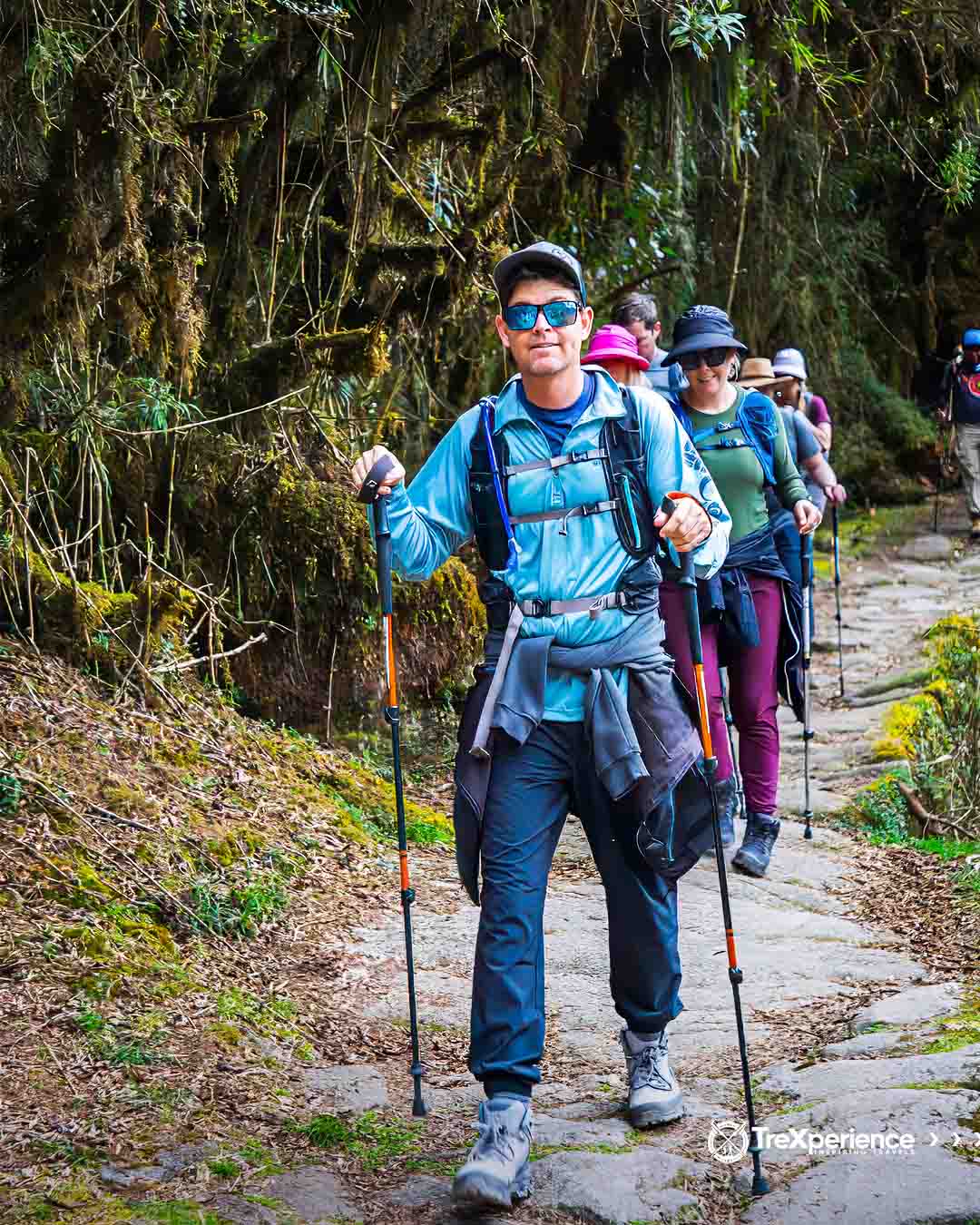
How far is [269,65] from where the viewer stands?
22.4 feet

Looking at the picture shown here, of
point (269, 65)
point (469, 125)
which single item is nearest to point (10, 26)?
point (269, 65)

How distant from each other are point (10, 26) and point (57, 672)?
9.44ft

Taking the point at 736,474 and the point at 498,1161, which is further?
the point at 736,474

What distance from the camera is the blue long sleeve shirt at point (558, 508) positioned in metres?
3.99

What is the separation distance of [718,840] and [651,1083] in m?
0.75

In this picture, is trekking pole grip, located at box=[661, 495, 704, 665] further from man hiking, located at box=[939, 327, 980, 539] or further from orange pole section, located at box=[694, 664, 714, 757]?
man hiking, located at box=[939, 327, 980, 539]

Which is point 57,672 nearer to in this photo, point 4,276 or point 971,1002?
point 4,276

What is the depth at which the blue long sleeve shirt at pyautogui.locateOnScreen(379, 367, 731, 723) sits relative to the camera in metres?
3.99

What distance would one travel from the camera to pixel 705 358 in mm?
6402

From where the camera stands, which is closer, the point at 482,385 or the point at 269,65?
the point at 269,65

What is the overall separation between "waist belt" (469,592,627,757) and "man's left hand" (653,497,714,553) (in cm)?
21

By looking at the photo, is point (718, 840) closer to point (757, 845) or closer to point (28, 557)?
point (757, 845)

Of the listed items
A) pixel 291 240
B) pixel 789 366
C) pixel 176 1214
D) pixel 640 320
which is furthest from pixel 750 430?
pixel 789 366

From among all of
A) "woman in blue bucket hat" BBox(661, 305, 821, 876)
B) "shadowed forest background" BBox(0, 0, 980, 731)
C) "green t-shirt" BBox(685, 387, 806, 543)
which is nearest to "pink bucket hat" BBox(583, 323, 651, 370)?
"woman in blue bucket hat" BBox(661, 305, 821, 876)
